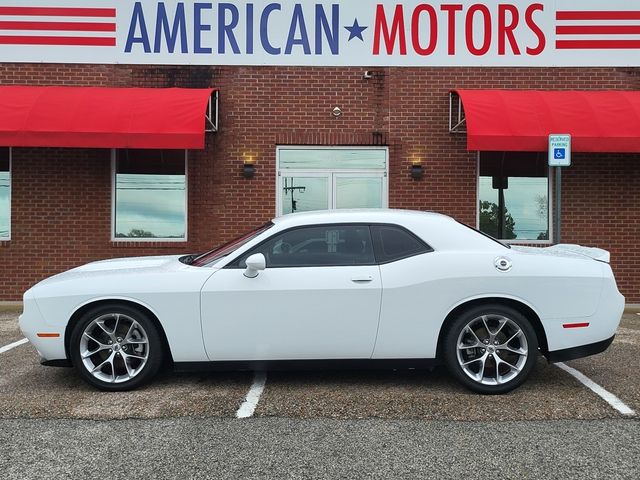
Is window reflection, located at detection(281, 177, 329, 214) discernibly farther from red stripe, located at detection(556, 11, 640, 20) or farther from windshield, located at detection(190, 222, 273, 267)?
red stripe, located at detection(556, 11, 640, 20)

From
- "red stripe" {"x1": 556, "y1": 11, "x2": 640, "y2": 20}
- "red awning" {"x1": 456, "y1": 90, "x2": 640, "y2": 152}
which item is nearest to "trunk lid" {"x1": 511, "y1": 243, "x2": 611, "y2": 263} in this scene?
"red awning" {"x1": 456, "y1": 90, "x2": 640, "y2": 152}

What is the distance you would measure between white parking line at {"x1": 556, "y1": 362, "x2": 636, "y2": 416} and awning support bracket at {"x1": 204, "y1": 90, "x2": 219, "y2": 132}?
6264mm

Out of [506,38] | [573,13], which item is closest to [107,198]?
[506,38]

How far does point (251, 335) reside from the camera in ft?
13.9

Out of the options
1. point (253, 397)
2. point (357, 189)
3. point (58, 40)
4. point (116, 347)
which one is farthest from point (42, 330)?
point (58, 40)

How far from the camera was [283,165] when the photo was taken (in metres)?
9.27

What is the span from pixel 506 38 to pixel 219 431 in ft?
26.9

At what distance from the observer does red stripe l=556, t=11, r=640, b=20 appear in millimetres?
9172

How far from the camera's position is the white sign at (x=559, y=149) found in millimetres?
7137

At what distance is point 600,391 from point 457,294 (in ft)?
4.61

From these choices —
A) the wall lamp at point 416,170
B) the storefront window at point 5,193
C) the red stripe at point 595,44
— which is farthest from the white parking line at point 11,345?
the red stripe at point 595,44

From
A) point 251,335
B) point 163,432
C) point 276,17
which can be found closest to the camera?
point 163,432

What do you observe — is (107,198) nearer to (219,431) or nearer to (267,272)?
(267,272)

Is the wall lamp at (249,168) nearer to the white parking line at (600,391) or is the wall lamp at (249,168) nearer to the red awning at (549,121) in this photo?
the red awning at (549,121)
